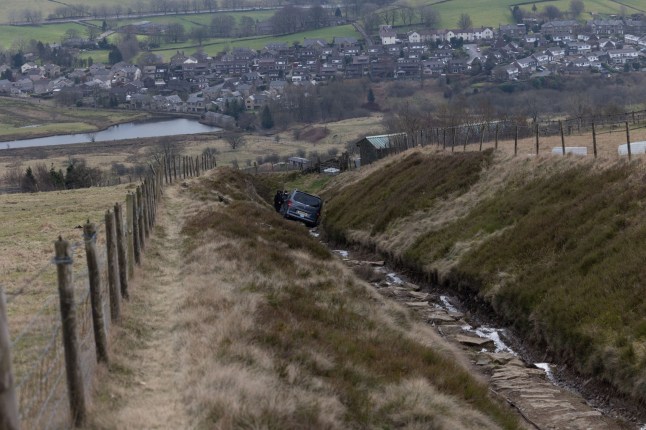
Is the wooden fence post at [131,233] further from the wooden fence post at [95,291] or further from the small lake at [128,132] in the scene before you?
the small lake at [128,132]

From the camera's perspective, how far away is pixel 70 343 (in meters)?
7.99

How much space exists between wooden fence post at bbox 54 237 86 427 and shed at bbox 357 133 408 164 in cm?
5012

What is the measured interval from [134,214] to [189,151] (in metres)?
86.7

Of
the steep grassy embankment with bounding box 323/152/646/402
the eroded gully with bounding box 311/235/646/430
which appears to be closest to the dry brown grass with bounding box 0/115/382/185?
the steep grassy embankment with bounding box 323/152/646/402

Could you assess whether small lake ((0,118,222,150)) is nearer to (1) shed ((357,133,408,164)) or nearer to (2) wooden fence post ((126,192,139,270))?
(1) shed ((357,133,408,164))

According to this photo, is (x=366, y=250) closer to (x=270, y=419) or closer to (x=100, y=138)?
(x=270, y=419)

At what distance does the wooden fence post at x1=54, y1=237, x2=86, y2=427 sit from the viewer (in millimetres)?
7863

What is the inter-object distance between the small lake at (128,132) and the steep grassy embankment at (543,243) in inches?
3840

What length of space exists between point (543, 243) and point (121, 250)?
450 inches

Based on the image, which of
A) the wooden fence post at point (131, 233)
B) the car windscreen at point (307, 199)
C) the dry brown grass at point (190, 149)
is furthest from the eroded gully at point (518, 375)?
the dry brown grass at point (190, 149)

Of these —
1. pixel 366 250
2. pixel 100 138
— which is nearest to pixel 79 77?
pixel 100 138

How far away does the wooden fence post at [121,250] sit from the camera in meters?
12.5

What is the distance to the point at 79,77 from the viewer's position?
193625 millimetres

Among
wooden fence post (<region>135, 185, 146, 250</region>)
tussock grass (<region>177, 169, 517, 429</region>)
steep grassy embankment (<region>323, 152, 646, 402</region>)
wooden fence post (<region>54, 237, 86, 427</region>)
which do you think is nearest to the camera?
wooden fence post (<region>54, 237, 86, 427</region>)
